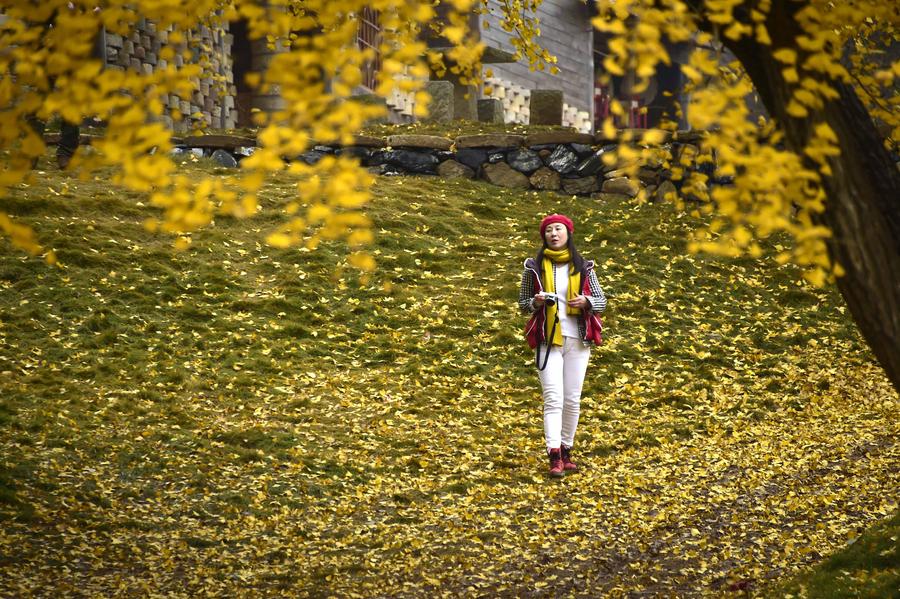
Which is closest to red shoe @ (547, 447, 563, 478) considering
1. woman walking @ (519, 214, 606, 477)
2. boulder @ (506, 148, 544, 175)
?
woman walking @ (519, 214, 606, 477)

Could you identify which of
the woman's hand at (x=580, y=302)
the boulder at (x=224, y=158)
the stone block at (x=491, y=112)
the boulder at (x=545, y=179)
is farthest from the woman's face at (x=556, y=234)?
the stone block at (x=491, y=112)

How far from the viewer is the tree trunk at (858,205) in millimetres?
3695

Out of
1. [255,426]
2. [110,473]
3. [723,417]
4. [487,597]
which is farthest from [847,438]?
[110,473]

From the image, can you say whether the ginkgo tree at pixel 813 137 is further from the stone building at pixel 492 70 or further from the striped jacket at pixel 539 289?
the stone building at pixel 492 70

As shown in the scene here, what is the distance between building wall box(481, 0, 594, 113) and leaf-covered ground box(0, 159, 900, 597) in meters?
10.5

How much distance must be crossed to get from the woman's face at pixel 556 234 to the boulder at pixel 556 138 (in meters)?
8.13

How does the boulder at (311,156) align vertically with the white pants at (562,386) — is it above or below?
above

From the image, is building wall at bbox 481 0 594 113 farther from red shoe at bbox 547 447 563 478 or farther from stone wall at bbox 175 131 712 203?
red shoe at bbox 547 447 563 478

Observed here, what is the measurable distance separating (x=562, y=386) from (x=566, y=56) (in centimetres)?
1870

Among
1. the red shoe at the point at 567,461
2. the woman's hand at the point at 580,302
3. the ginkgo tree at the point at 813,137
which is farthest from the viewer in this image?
the red shoe at the point at 567,461

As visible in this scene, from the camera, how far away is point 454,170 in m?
15.6

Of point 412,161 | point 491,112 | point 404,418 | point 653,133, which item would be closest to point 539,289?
point 404,418

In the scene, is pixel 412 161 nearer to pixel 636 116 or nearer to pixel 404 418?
pixel 404 418

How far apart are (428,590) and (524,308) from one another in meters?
2.56
